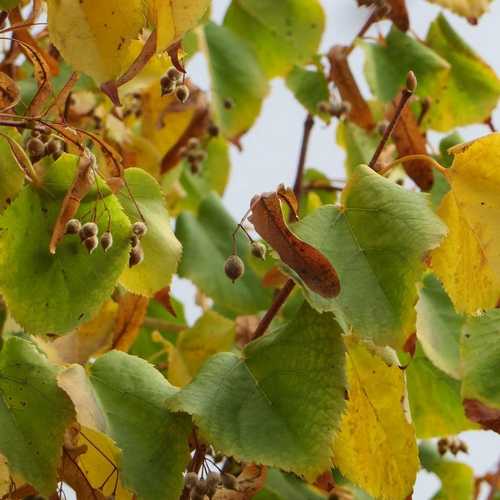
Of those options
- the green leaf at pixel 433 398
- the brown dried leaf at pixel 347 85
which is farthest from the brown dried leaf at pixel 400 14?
the green leaf at pixel 433 398

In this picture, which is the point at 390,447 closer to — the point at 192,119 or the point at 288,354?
the point at 288,354

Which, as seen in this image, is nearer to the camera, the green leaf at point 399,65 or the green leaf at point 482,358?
the green leaf at point 482,358

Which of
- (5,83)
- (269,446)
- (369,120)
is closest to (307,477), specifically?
(269,446)

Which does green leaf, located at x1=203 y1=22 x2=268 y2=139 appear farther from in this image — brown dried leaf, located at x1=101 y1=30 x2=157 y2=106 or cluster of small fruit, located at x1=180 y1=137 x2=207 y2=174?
brown dried leaf, located at x1=101 y1=30 x2=157 y2=106

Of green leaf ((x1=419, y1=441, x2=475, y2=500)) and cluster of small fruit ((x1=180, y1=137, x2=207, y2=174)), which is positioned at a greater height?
cluster of small fruit ((x1=180, y1=137, x2=207, y2=174))

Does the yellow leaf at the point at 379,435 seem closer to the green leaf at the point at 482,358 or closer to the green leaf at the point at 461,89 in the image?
the green leaf at the point at 482,358

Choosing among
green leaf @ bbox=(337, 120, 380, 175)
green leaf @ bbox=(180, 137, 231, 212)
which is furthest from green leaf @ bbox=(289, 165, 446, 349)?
green leaf @ bbox=(180, 137, 231, 212)

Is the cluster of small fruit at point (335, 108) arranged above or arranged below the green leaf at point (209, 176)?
above
